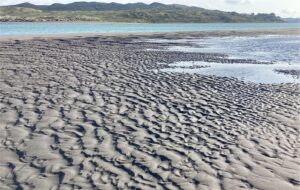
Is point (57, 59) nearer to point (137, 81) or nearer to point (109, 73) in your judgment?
→ point (109, 73)

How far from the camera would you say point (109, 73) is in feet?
79.3

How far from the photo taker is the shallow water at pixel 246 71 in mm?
25273

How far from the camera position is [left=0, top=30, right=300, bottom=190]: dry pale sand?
29.6 feet

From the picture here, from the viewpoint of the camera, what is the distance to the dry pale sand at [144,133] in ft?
29.6

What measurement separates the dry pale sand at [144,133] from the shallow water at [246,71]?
Answer: 10.2 ft

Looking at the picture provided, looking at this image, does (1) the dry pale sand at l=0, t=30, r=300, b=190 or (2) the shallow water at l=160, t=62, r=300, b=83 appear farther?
(2) the shallow water at l=160, t=62, r=300, b=83

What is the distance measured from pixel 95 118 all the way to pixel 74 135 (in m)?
2.02

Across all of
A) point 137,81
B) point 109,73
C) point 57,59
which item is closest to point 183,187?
point 137,81

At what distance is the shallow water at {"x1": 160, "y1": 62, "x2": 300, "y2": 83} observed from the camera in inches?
995

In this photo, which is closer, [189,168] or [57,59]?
[189,168]

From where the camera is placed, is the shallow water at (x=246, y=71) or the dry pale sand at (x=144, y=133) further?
the shallow water at (x=246, y=71)

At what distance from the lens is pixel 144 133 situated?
12.3 meters

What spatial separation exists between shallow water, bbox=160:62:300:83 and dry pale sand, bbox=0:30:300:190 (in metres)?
3.11

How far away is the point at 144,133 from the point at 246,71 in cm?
1898
